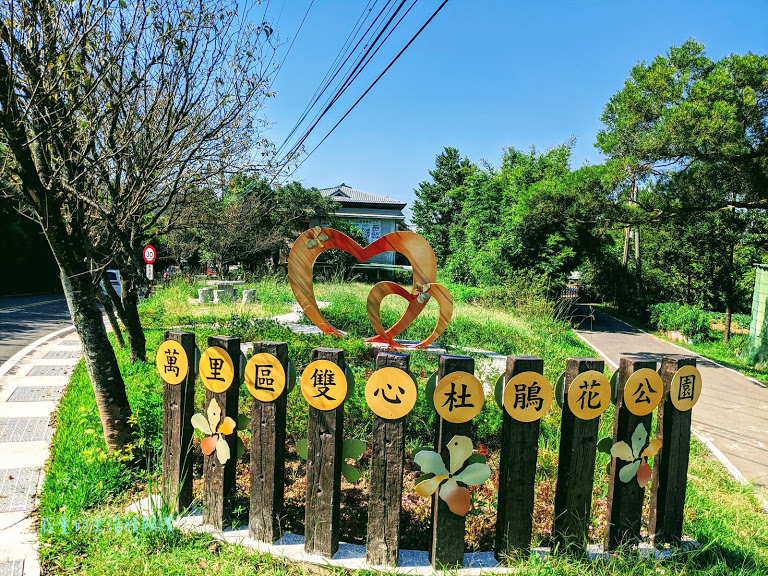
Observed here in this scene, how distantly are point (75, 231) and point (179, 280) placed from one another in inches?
548

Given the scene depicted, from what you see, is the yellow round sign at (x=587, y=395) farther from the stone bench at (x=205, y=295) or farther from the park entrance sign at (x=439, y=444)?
the stone bench at (x=205, y=295)

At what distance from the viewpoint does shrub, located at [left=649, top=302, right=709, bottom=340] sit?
16969 millimetres

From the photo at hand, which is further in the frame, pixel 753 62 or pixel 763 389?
pixel 753 62

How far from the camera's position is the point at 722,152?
1026 cm

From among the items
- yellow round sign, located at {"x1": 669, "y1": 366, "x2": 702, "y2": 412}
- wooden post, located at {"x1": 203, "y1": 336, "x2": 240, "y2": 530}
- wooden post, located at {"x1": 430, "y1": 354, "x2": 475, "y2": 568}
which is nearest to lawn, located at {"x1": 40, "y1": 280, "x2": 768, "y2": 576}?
wooden post, located at {"x1": 203, "y1": 336, "x2": 240, "y2": 530}

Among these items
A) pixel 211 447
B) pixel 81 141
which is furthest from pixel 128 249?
pixel 211 447

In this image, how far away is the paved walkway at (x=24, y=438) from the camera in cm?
270

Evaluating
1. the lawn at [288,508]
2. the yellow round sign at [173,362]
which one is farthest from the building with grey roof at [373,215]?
the yellow round sign at [173,362]

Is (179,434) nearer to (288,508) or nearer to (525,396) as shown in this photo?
(288,508)

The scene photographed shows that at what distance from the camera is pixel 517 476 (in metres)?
2.39

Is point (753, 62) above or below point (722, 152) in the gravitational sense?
above

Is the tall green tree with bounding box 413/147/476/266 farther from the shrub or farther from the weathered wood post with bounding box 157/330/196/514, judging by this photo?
the weathered wood post with bounding box 157/330/196/514

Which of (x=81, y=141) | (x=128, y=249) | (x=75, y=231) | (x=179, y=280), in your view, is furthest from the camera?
(x=179, y=280)

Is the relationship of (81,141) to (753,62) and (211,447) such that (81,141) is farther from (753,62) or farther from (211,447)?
(753,62)
